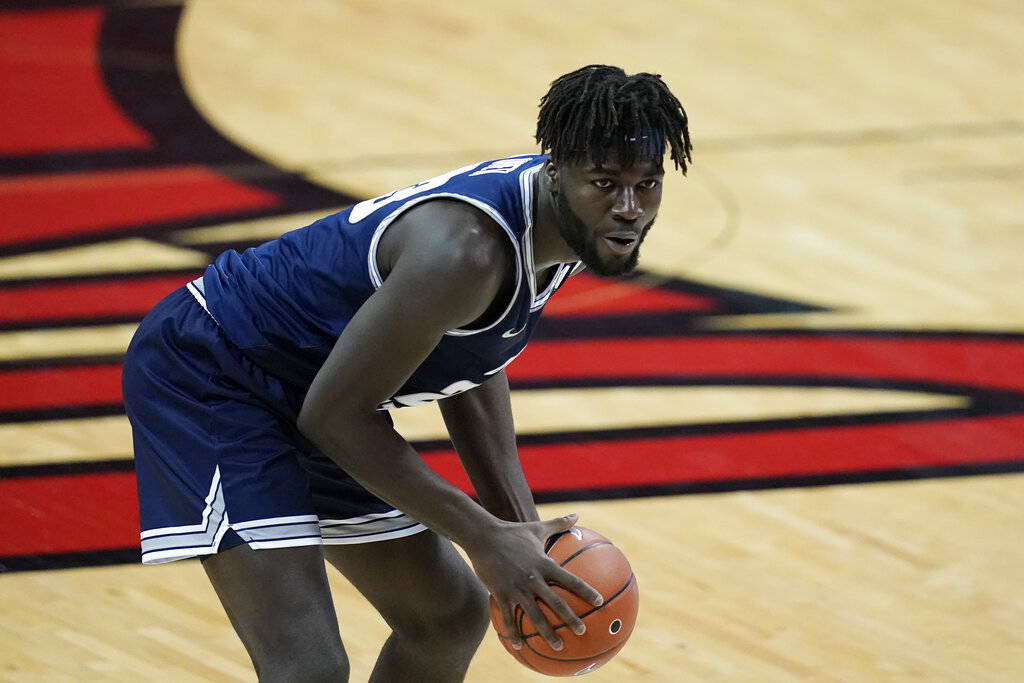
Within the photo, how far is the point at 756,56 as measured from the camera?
28.7ft

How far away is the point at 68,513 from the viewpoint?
4.54m

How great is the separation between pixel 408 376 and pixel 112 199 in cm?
471

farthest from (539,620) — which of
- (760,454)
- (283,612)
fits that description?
(760,454)

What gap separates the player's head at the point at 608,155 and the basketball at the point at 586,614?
0.57 metres

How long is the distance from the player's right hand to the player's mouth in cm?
50

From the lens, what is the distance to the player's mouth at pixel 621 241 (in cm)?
259

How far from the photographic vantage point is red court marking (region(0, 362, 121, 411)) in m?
5.20

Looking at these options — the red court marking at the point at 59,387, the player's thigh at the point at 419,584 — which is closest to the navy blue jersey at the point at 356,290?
the player's thigh at the point at 419,584

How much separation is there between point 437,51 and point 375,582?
6.00 metres

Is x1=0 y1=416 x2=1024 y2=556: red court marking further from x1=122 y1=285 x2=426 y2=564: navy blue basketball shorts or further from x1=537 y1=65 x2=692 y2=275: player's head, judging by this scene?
x1=537 y1=65 x2=692 y2=275: player's head

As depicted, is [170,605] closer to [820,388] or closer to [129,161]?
[820,388]

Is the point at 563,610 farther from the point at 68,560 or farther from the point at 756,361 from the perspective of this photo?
the point at 756,361

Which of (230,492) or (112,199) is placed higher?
(230,492)

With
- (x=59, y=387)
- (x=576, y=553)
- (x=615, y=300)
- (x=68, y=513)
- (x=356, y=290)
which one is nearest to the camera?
(x=356, y=290)
